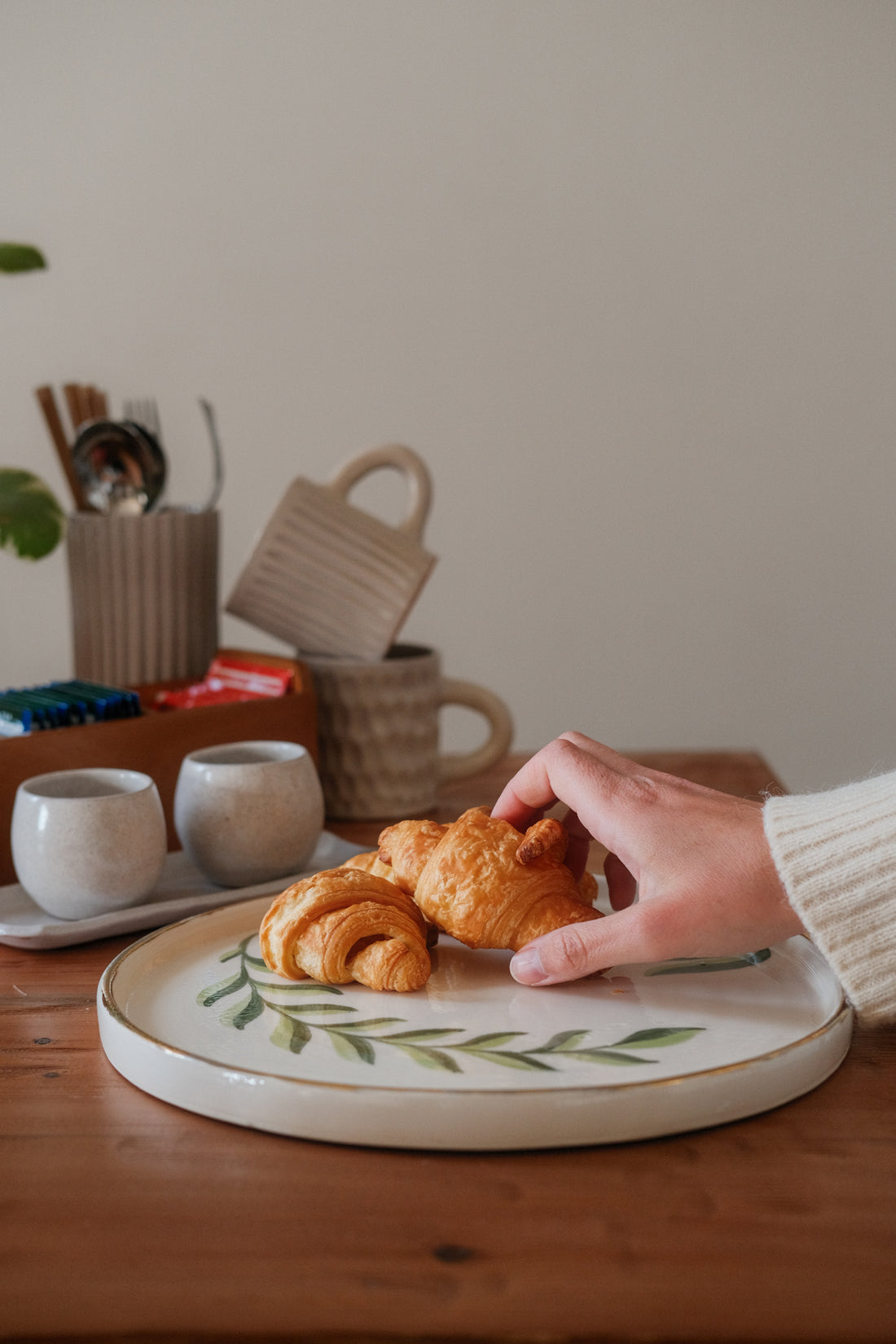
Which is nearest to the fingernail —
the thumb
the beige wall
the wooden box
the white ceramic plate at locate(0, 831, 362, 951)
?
the thumb

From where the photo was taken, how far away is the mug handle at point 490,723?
1265mm

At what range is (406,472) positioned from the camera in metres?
1.22

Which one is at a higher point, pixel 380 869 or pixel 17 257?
pixel 17 257

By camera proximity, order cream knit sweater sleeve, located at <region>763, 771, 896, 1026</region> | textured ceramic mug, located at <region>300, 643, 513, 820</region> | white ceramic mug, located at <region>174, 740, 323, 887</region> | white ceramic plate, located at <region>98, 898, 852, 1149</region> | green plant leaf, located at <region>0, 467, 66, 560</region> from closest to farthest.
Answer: white ceramic plate, located at <region>98, 898, 852, 1149</region> < cream knit sweater sleeve, located at <region>763, 771, 896, 1026</region> < white ceramic mug, located at <region>174, 740, 323, 887</region> < green plant leaf, located at <region>0, 467, 66, 560</region> < textured ceramic mug, located at <region>300, 643, 513, 820</region>

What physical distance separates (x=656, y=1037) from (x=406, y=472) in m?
0.75

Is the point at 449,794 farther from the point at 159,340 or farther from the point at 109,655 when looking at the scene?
the point at 159,340

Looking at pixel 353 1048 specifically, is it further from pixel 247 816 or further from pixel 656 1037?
pixel 247 816

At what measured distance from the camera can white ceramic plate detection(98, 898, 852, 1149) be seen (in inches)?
20.1

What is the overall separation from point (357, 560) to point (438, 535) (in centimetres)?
136

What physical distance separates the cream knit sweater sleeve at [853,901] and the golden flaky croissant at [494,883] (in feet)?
0.43

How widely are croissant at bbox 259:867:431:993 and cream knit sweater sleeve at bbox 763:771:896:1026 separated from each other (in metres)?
0.20

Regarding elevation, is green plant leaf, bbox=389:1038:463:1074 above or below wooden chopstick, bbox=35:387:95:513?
below

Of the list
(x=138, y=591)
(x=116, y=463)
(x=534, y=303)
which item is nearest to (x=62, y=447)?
(x=116, y=463)

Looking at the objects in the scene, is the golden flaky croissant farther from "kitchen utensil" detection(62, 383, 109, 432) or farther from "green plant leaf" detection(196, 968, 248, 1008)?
"kitchen utensil" detection(62, 383, 109, 432)
